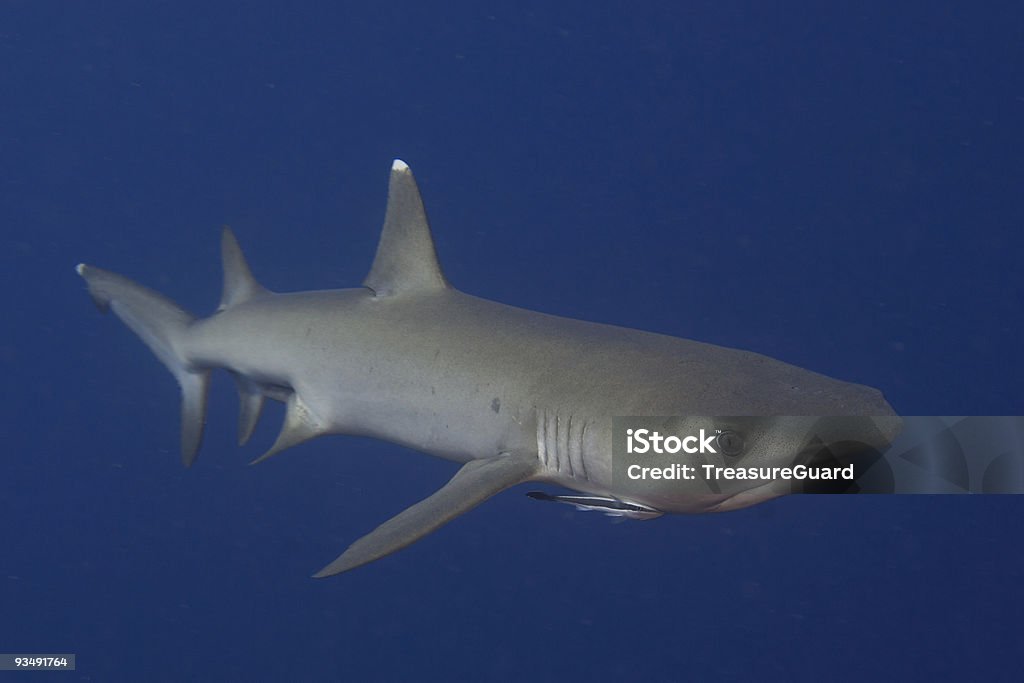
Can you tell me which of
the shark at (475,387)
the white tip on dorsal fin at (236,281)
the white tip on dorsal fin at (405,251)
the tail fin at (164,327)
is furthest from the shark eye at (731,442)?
the tail fin at (164,327)

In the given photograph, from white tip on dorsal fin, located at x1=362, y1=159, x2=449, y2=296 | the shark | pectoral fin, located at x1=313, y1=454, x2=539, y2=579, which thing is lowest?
pectoral fin, located at x1=313, y1=454, x2=539, y2=579

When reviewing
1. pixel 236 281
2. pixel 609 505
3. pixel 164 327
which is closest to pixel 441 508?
pixel 609 505

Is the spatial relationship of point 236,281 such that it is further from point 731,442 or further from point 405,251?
point 731,442

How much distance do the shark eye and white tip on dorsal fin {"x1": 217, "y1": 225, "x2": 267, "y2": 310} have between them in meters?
3.69

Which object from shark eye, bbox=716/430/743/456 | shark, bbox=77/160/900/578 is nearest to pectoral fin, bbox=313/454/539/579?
shark, bbox=77/160/900/578

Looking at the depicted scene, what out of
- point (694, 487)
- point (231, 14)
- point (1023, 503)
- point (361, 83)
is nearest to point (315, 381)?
point (694, 487)

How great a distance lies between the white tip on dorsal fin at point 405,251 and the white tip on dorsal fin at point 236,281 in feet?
4.24

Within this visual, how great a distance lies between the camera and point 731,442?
2.95m

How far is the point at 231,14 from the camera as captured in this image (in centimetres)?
2139

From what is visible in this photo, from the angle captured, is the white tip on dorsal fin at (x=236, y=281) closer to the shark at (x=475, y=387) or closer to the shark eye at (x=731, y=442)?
the shark at (x=475, y=387)

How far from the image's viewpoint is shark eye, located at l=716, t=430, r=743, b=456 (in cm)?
294

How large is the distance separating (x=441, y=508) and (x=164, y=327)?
334cm

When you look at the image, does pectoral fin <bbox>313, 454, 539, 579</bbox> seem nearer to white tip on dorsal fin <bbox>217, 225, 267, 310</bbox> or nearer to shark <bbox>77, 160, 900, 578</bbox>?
shark <bbox>77, 160, 900, 578</bbox>

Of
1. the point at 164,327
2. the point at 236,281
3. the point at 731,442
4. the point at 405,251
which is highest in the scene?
the point at 236,281
